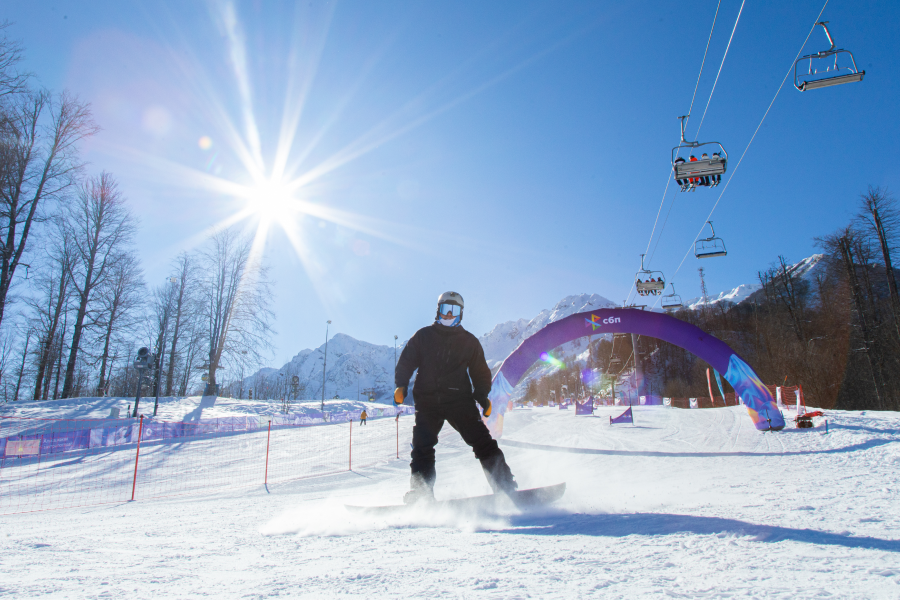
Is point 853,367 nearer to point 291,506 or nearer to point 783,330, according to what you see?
point 783,330

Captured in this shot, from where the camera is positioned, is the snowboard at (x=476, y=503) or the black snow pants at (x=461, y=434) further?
the black snow pants at (x=461, y=434)

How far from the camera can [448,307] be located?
4.19m

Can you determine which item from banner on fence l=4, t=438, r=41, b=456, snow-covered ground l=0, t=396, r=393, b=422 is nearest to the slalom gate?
banner on fence l=4, t=438, r=41, b=456

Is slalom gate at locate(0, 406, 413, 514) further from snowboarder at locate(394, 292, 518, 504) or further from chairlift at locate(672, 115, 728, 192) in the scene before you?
chairlift at locate(672, 115, 728, 192)

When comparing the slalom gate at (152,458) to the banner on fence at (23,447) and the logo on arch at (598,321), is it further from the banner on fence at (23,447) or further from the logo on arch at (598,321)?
the logo on arch at (598,321)

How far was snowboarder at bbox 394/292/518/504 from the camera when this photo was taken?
11.4 feet

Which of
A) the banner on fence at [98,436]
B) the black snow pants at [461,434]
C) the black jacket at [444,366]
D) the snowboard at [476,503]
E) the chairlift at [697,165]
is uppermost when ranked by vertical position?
the chairlift at [697,165]

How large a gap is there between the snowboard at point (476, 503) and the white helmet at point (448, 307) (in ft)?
5.20

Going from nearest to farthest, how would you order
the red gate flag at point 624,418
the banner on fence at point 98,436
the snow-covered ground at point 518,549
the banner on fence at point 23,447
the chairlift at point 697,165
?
the snow-covered ground at point 518,549 < the chairlift at point 697,165 < the banner on fence at point 23,447 < the banner on fence at point 98,436 < the red gate flag at point 624,418

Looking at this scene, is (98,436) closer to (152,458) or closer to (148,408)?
(152,458)

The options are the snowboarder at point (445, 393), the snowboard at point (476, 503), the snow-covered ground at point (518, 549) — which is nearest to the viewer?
the snow-covered ground at point (518, 549)

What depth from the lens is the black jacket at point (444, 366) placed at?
3760 millimetres

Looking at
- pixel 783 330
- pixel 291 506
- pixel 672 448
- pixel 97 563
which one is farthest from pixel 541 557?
pixel 783 330

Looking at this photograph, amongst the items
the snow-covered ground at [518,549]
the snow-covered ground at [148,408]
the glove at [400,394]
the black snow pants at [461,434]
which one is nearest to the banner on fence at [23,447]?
the snow-covered ground at [148,408]
